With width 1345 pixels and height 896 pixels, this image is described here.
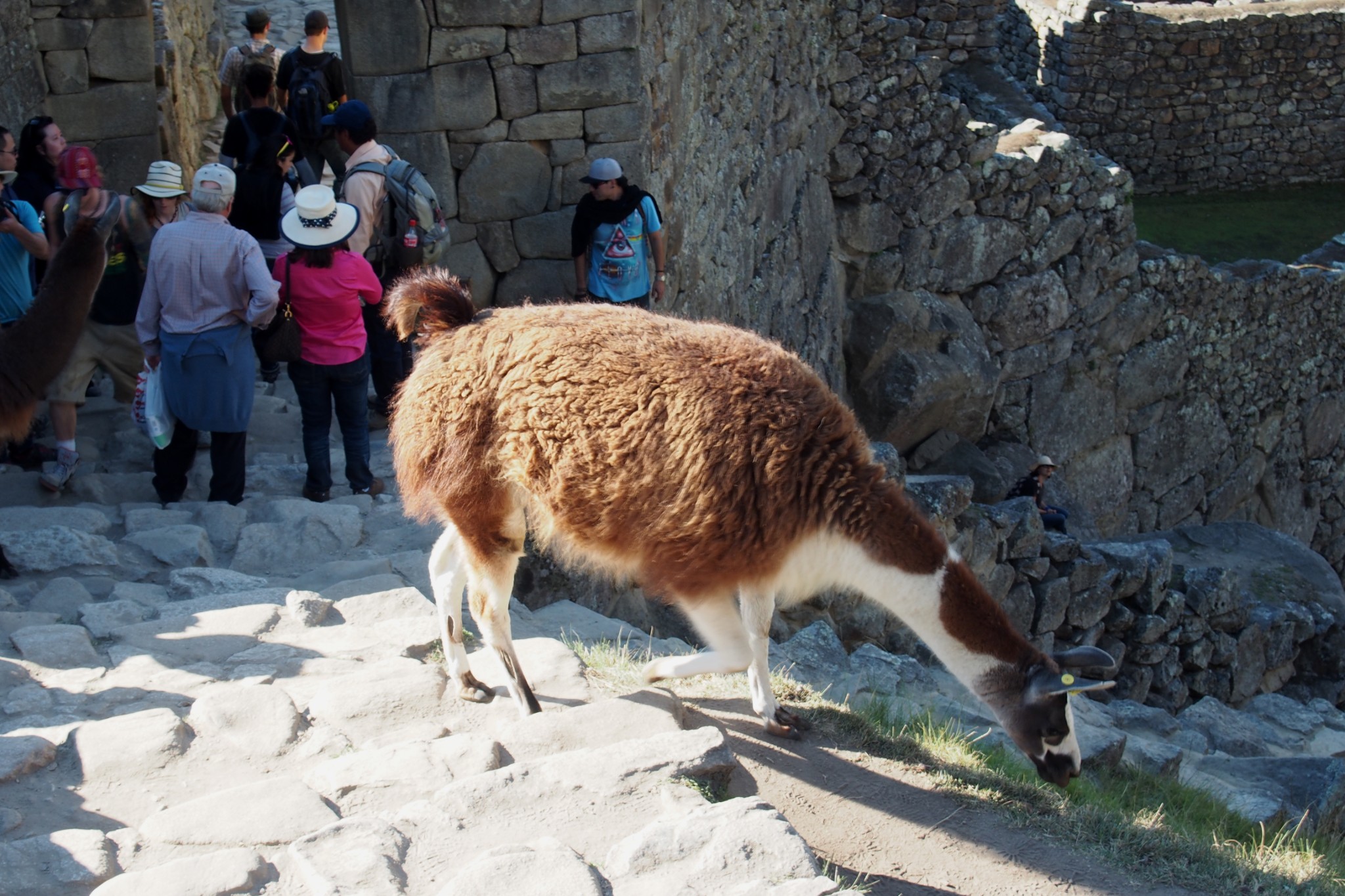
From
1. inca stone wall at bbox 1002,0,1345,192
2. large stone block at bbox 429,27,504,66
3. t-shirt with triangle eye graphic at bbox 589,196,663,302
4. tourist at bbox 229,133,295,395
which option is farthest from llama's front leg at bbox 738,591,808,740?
inca stone wall at bbox 1002,0,1345,192

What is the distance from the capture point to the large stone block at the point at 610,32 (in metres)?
6.03

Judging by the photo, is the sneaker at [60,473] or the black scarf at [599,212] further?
the black scarf at [599,212]

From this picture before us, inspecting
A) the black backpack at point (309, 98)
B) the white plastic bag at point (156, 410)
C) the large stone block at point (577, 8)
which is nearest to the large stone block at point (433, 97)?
the large stone block at point (577, 8)

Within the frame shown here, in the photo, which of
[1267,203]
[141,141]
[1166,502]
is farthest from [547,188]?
[1267,203]

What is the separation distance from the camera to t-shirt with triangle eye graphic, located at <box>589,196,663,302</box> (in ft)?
A: 19.8

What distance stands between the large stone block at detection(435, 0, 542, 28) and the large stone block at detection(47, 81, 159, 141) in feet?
6.33

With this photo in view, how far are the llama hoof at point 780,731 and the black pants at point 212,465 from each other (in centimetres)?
279

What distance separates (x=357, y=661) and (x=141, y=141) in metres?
4.16

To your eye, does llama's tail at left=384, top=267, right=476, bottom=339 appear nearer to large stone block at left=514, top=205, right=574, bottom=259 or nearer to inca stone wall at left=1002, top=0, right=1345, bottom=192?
large stone block at left=514, top=205, right=574, bottom=259

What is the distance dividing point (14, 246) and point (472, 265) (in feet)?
6.95

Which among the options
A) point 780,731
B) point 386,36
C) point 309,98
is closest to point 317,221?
point 386,36

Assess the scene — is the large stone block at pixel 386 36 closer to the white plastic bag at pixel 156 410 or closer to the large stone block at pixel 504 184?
the large stone block at pixel 504 184

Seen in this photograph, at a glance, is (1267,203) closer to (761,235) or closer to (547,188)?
(761,235)

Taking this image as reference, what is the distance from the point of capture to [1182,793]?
4.30 m
